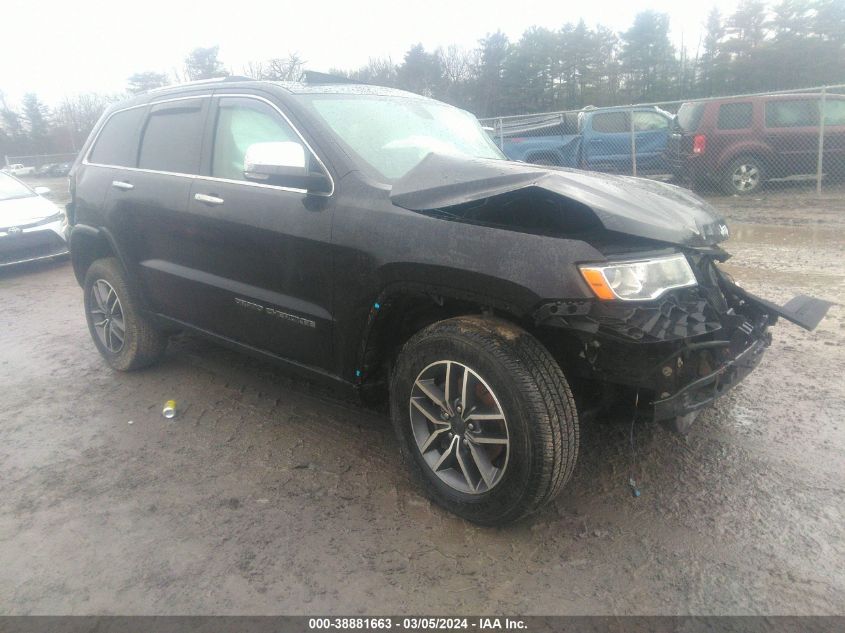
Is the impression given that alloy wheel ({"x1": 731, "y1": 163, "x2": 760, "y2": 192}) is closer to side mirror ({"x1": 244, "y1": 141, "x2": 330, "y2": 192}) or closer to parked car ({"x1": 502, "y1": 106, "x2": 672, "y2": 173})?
parked car ({"x1": 502, "y1": 106, "x2": 672, "y2": 173})

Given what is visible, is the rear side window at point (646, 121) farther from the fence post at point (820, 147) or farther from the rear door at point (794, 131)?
the fence post at point (820, 147)

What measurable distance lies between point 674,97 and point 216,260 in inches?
1311

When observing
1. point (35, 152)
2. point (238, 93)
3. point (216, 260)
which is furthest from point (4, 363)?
point (35, 152)

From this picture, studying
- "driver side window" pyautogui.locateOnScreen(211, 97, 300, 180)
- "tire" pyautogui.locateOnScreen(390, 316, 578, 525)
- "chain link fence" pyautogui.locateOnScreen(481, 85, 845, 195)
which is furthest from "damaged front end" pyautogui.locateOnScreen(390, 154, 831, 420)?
"chain link fence" pyautogui.locateOnScreen(481, 85, 845, 195)

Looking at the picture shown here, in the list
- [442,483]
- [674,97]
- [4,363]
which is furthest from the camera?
[674,97]

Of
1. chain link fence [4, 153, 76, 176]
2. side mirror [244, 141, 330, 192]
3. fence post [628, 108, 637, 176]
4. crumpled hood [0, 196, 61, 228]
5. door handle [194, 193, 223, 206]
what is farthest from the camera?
chain link fence [4, 153, 76, 176]

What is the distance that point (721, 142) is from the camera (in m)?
11.4

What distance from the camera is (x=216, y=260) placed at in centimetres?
338

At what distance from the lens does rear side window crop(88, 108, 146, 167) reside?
4117 millimetres

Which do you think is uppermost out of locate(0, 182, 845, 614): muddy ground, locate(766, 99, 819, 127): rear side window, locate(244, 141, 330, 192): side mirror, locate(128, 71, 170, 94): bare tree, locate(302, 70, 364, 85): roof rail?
locate(128, 71, 170, 94): bare tree

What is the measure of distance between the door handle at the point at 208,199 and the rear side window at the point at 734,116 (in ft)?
35.9

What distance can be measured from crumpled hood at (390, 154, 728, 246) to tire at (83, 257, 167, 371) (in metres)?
2.49

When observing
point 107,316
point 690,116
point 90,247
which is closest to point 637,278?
point 107,316

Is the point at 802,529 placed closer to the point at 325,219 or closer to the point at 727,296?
the point at 727,296
